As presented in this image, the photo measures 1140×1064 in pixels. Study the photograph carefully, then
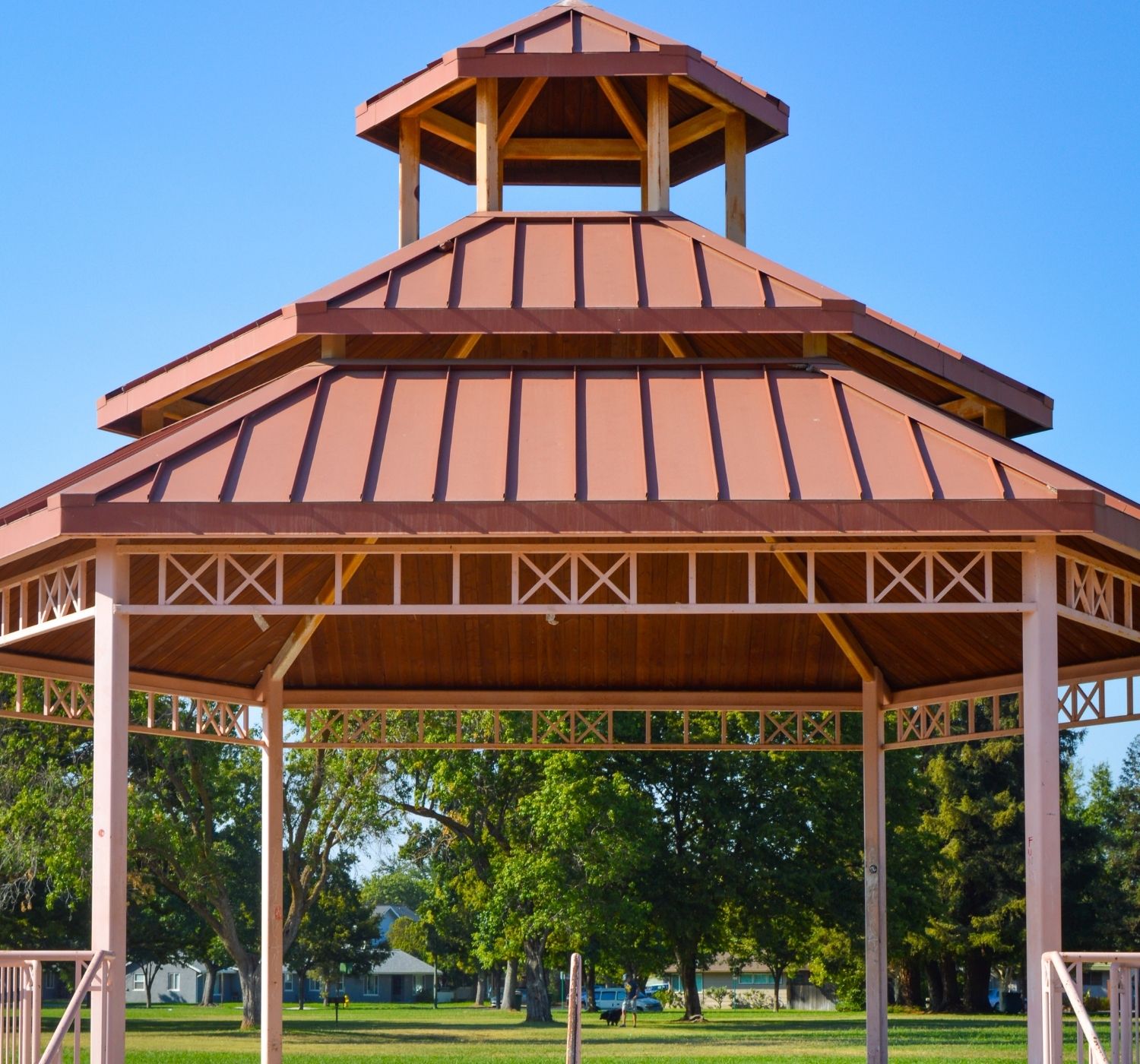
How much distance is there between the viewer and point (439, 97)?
1688 cm

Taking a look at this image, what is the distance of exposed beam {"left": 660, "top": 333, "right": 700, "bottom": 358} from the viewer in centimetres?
1616

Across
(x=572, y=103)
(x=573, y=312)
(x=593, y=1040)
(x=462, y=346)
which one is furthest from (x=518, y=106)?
(x=593, y=1040)

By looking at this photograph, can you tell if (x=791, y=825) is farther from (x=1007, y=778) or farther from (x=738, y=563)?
(x=738, y=563)

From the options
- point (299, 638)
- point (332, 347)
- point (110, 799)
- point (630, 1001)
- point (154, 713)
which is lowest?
point (630, 1001)

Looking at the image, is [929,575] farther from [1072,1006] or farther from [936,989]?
[936,989]

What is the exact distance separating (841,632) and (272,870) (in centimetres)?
724

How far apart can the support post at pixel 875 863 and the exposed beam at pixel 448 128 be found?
8.07 metres

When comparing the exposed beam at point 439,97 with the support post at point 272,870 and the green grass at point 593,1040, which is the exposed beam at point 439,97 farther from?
the green grass at point 593,1040

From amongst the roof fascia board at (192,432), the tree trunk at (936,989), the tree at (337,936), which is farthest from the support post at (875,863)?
the tree at (337,936)

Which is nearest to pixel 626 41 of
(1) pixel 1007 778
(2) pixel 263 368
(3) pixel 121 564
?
(2) pixel 263 368

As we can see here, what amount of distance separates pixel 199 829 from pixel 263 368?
3440 centimetres

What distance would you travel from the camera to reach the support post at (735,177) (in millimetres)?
17078

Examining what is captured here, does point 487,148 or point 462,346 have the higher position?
point 487,148

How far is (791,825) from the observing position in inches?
1866
